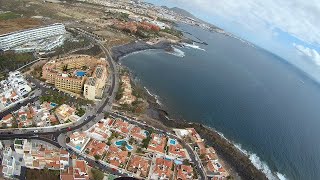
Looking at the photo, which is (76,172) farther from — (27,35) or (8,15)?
(8,15)

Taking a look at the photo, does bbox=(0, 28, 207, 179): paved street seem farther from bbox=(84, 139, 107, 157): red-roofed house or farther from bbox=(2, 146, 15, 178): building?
bbox=(2, 146, 15, 178): building

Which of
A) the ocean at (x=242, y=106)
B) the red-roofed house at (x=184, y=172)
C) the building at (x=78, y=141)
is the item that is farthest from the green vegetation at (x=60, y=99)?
the red-roofed house at (x=184, y=172)

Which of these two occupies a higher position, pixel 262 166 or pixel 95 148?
pixel 262 166

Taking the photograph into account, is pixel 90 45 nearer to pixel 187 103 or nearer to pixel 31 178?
pixel 187 103

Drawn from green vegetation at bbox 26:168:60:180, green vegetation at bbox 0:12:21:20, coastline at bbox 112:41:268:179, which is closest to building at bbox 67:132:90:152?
green vegetation at bbox 26:168:60:180

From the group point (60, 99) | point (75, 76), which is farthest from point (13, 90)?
point (75, 76)

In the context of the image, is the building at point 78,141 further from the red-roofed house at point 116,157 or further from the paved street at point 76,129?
the red-roofed house at point 116,157

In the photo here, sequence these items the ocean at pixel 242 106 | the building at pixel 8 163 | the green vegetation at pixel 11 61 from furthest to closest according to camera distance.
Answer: the green vegetation at pixel 11 61, the ocean at pixel 242 106, the building at pixel 8 163

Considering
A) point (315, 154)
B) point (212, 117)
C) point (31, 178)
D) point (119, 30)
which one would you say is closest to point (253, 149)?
point (212, 117)
